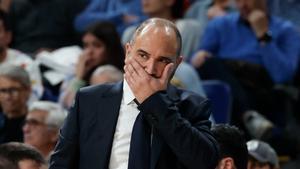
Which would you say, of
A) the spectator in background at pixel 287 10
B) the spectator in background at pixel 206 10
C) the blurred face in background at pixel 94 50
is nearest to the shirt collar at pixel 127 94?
the blurred face in background at pixel 94 50

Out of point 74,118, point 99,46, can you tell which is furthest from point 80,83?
point 74,118

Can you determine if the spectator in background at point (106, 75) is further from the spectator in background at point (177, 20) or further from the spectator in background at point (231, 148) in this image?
the spectator in background at point (231, 148)

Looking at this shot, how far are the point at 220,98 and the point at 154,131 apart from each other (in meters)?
2.91

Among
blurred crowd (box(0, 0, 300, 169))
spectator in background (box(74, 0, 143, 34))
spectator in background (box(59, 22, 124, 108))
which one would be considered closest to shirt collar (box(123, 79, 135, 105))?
blurred crowd (box(0, 0, 300, 169))

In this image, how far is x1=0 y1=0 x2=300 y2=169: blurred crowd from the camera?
216 inches

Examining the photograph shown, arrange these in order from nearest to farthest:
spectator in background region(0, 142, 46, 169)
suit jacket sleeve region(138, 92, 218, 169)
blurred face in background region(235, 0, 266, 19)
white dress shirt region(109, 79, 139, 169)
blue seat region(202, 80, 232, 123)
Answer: suit jacket sleeve region(138, 92, 218, 169), white dress shirt region(109, 79, 139, 169), spectator in background region(0, 142, 46, 169), blue seat region(202, 80, 232, 123), blurred face in background region(235, 0, 266, 19)

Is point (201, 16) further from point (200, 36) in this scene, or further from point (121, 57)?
point (121, 57)

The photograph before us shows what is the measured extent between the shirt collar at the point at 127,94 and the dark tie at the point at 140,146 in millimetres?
68

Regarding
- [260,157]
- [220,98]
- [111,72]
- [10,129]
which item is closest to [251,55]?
[220,98]

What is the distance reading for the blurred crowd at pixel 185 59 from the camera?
216 inches

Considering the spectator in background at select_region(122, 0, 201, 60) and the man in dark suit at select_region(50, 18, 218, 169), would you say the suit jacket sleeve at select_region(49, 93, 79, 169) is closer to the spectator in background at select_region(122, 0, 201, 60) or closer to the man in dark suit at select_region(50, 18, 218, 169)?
the man in dark suit at select_region(50, 18, 218, 169)

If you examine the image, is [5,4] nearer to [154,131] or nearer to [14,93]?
[14,93]

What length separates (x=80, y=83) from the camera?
6066mm

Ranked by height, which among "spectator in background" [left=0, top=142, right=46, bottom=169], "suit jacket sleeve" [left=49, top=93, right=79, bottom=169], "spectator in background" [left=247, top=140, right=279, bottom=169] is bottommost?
"spectator in background" [left=247, top=140, right=279, bottom=169]
